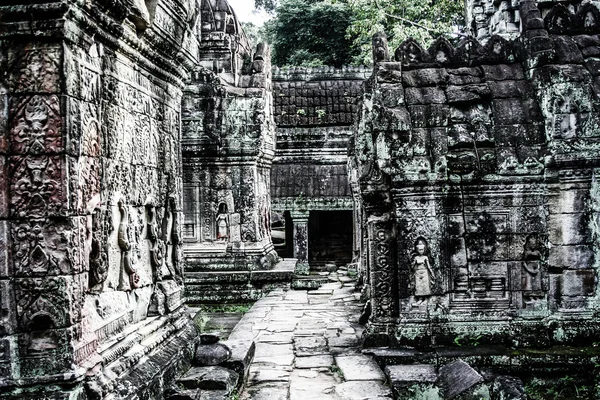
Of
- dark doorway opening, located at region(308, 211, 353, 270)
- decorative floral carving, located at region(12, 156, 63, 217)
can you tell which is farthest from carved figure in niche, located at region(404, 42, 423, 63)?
dark doorway opening, located at region(308, 211, 353, 270)

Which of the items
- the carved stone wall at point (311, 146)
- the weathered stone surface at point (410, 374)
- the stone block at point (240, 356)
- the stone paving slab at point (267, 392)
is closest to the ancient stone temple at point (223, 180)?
the carved stone wall at point (311, 146)

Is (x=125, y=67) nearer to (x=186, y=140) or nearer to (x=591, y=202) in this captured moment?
(x=591, y=202)

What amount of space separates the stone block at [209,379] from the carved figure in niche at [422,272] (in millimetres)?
2234

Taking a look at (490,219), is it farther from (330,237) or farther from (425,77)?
(330,237)

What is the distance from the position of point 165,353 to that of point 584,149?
4751mm

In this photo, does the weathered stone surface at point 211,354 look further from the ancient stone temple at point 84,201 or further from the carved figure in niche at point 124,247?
the carved figure in niche at point 124,247

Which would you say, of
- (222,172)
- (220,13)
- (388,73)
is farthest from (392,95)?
(220,13)

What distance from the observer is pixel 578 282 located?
261 inches

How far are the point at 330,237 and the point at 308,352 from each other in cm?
1222

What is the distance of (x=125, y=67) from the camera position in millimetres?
4586

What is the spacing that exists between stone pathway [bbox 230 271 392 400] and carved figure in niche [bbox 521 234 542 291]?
6.28 feet

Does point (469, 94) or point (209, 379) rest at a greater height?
point (469, 94)

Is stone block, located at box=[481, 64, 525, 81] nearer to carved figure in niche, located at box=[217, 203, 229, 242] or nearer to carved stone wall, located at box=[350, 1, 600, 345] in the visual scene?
carved stone wall, located at box=[350, 1, 600, 345]

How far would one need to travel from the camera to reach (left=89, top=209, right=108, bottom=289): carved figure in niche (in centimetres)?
394
